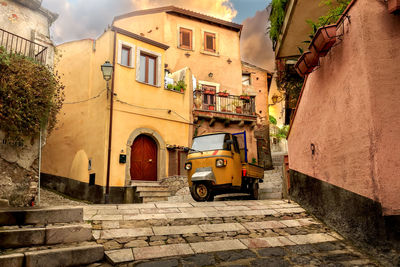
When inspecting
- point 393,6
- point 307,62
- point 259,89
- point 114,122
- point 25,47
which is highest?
point 259,89

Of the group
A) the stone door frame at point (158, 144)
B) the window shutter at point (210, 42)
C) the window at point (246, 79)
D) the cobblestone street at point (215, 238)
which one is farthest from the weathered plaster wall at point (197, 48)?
the cobblestone street at point (215, 238)

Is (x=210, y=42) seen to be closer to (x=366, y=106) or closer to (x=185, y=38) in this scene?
(x=185, y=38)

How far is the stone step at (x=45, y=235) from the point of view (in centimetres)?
360

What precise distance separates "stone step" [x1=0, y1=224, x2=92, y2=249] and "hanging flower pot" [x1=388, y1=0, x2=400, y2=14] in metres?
4.98

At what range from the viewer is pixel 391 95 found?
13.0ft

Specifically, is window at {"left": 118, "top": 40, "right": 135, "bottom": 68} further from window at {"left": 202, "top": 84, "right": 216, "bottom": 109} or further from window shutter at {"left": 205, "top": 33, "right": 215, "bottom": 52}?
window shutter at {"left": 205, "top": 33, "right": 215, "bottom": 52}

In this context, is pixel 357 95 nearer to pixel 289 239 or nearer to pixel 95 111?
pixel 289 239

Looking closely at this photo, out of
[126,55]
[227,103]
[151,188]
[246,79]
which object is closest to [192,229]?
[151,188]

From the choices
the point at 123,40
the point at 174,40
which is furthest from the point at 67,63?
the point at 174,40

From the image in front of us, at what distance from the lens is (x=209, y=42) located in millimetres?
19109

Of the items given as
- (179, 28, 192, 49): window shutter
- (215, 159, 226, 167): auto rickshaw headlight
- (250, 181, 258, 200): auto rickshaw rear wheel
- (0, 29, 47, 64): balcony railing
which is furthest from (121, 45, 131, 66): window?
(250, 181, 258, 200): auto rickshaw rear wheel

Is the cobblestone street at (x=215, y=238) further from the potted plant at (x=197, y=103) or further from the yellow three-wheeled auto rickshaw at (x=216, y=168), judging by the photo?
the potted plant at (x=197, y=103)

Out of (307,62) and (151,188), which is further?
(151,188)

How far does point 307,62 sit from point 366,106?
1.49 metres
